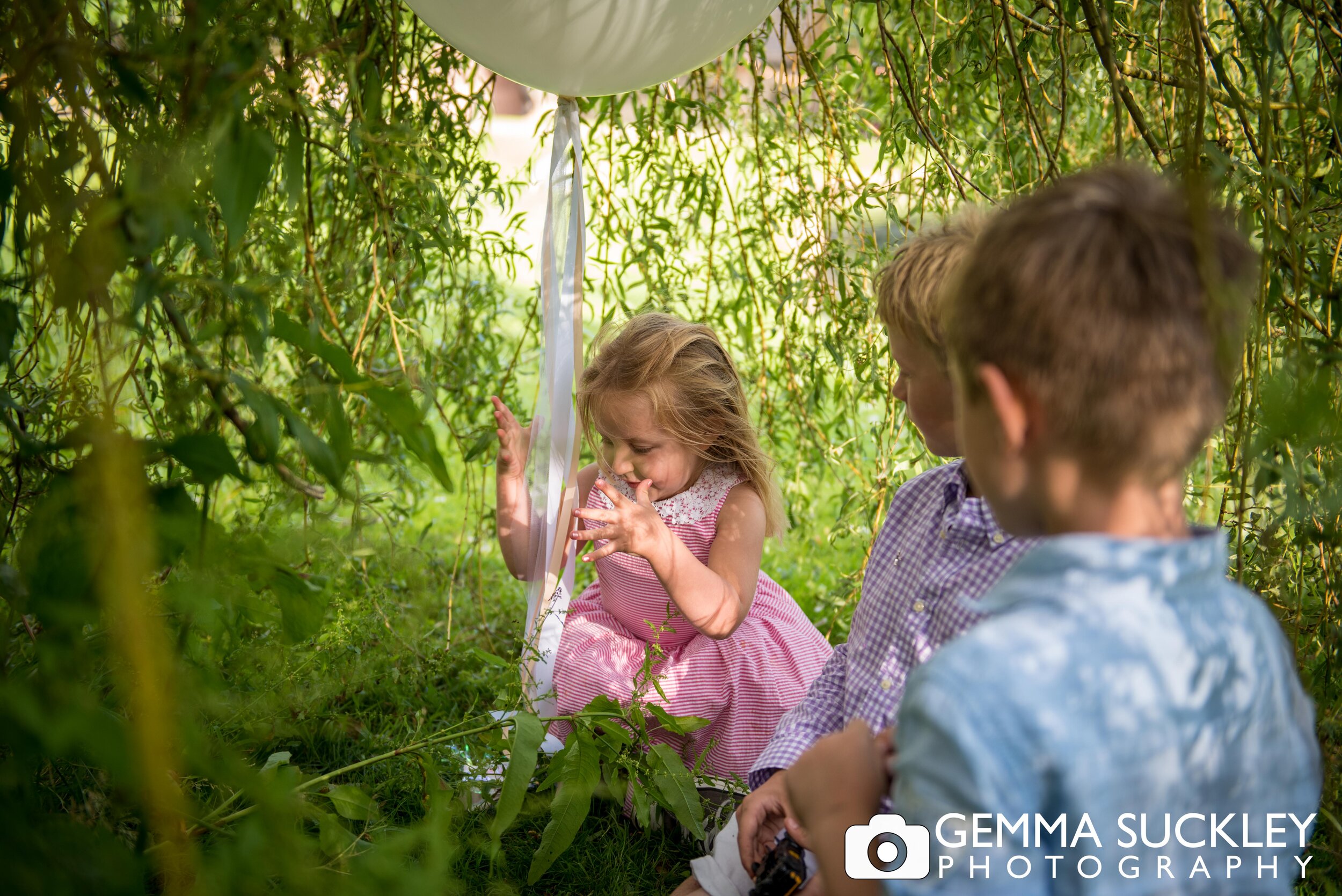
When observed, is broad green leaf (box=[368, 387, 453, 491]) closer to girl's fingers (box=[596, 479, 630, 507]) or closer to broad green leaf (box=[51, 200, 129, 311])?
broad green leaf (box=[51, 200, 129, 311])

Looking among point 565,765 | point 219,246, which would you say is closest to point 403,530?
point 219,246

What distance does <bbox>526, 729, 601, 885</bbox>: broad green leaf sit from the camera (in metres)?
1.41

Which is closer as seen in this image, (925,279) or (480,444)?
(925,279)

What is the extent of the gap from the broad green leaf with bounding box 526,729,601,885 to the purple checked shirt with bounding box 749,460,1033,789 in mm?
221

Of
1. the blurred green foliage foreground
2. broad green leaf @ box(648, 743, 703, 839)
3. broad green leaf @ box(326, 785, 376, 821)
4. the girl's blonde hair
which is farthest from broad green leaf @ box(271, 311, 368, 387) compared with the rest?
the girl's blonde hair

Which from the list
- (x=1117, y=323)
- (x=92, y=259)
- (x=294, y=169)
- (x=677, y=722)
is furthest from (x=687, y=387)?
(x=92, y=259)

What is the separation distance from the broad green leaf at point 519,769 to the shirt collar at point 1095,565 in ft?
2.30

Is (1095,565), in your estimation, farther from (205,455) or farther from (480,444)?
(480,444)

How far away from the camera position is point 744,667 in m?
1.82

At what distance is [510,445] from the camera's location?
76.2 inches

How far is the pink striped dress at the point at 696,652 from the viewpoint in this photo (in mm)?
1790

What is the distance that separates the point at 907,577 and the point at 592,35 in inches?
32.3

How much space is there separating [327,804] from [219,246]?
1033 mm

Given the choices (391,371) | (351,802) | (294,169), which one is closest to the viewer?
(294,169)
